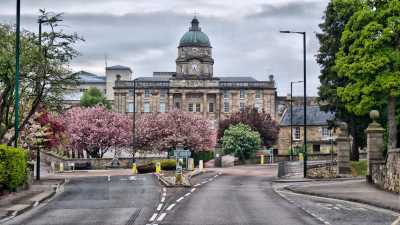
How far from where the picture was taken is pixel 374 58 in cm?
4141

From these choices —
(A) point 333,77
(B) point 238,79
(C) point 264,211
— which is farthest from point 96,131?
(C) point 264,211

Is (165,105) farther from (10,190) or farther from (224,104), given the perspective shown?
(10,190)

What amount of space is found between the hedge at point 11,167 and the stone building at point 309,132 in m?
85.8

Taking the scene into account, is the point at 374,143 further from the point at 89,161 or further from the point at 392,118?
the point at 89,161

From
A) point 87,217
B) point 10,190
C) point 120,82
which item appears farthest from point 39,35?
point 120,82

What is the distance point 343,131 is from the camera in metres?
49.7

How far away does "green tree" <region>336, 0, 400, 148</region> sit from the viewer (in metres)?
41.1

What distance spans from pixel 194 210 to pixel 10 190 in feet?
38.5

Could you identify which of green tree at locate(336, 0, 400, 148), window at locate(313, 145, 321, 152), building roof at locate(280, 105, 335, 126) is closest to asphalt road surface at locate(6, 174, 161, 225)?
green tree at locate(336, 0, 400, 148)

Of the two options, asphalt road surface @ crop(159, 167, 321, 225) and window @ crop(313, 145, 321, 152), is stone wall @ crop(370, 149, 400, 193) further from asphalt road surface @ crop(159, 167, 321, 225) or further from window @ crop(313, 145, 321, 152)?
window @ crop(313, 145, 321, 152)

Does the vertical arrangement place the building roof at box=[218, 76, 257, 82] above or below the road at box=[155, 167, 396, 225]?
above

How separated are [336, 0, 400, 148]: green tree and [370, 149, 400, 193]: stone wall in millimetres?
4203

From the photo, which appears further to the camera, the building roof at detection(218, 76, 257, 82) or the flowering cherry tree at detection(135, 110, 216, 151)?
the building roof at detection(218, 76, 257, 82)

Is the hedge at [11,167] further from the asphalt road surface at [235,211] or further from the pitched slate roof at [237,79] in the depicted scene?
the pitched slate roof at [237,79]
